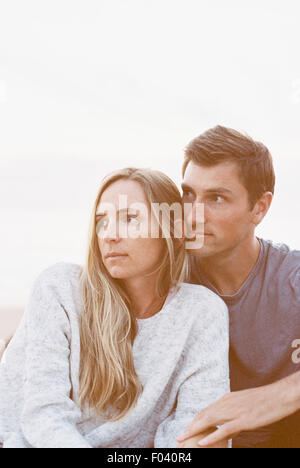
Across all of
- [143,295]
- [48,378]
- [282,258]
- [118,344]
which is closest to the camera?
[48,378]

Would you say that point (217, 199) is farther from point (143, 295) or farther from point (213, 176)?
point (143, 295)

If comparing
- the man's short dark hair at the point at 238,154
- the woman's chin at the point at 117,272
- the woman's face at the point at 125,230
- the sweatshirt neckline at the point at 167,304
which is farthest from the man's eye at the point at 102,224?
the man's short dark hair at the point at 238,154

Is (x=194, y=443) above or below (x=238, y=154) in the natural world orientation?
below

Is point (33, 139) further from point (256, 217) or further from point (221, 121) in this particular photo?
point (256, 217)

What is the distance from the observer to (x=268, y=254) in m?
1.61

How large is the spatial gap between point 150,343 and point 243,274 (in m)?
0.44

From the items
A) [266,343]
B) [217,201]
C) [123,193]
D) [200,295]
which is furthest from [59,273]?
[266,343]

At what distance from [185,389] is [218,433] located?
134 mm

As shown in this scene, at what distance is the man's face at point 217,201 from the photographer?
1.47 m

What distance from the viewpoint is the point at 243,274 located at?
5.16 feet

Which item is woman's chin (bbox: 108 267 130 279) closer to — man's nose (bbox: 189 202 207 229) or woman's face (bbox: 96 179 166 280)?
woman's face (bbox: 96 179 166 280)

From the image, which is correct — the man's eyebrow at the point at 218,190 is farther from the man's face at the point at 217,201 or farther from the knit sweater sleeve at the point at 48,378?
the knit sweater sleeve at the point at 48,378
